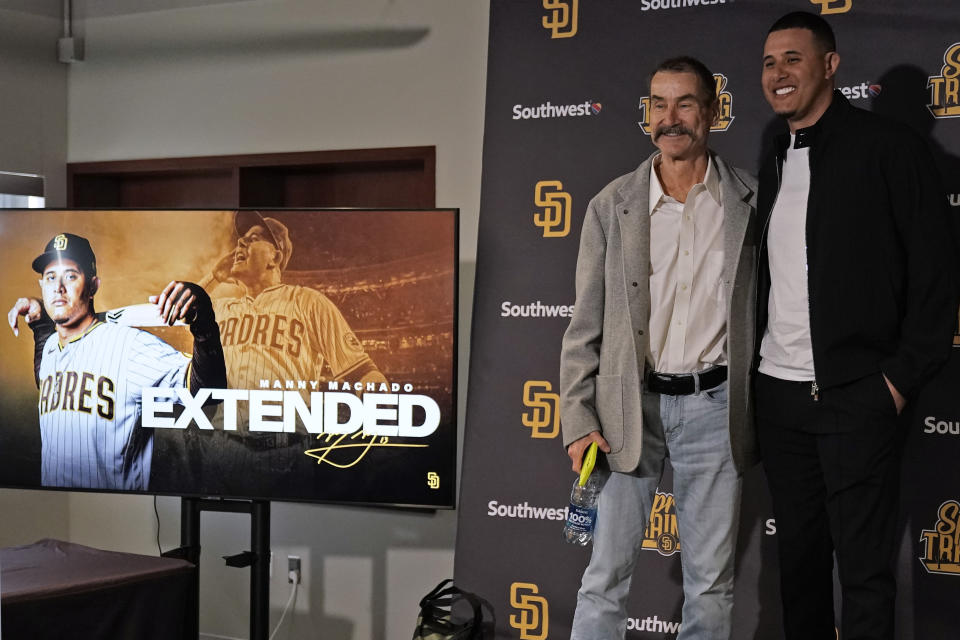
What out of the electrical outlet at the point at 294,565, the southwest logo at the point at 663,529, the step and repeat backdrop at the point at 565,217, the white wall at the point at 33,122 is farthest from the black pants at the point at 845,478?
the white wall at the point at 33,122

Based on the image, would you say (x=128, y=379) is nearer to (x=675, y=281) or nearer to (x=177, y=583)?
(x=177, y=583)

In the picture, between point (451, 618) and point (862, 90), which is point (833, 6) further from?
point (451, 618)

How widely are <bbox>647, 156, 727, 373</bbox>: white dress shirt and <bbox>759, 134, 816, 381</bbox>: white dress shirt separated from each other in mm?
141

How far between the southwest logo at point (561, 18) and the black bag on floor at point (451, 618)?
1946 mm

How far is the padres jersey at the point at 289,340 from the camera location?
10.1 feet

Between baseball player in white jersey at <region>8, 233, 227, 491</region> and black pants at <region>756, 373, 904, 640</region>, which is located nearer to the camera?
black pants at <region>756, 373, 904, 640</region>

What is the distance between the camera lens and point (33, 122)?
428 centimetres

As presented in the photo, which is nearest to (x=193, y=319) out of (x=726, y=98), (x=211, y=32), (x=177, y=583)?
(x=177, y=583)

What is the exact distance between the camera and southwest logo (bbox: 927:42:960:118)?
284 cm

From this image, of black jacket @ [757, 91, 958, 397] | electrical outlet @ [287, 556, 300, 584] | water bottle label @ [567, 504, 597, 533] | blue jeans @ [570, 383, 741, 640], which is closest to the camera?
black jacket @ [757, 91, 958, 397]

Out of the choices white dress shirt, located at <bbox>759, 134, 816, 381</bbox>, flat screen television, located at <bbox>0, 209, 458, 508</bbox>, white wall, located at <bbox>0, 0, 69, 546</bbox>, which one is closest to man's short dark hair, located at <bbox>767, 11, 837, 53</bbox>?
white dress shirt, located at <bbox>759, 134, 816, 381</bbox>

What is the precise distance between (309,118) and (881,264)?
2.42 meters

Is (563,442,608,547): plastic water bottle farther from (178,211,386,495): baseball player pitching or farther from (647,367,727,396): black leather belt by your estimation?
(178,211,386,495): baseball player pitching

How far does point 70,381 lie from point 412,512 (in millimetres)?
1357
